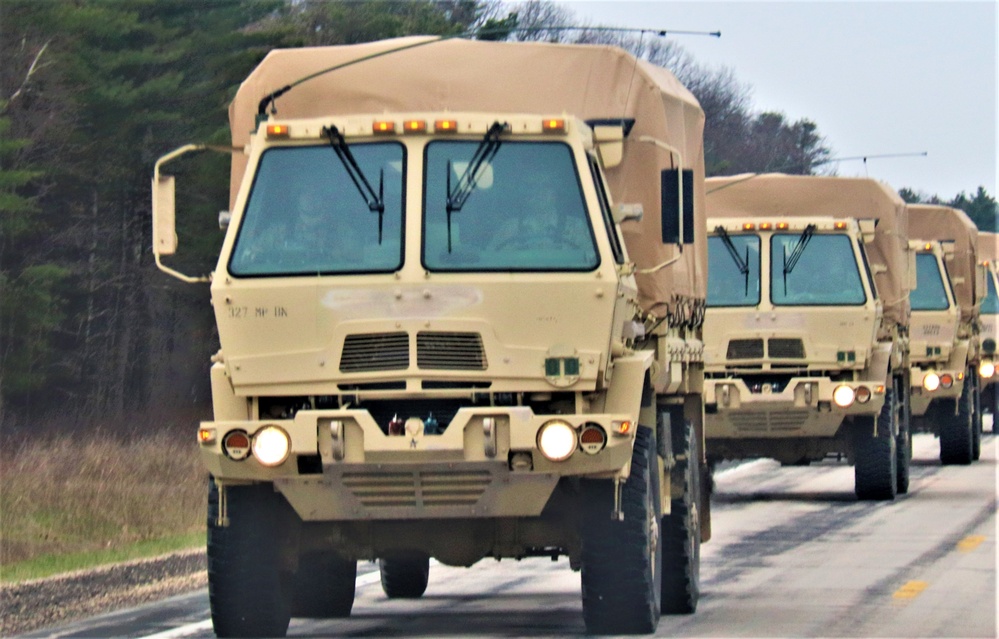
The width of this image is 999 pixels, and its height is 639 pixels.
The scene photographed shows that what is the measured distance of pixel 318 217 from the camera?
9305 mm

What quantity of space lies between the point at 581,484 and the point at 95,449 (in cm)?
1380

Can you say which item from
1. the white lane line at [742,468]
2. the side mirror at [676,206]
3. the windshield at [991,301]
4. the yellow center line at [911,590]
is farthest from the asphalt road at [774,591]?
the windshield at [991,301]

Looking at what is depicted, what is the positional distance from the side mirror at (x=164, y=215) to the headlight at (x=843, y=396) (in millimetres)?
9976

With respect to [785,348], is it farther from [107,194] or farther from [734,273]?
[107,194]

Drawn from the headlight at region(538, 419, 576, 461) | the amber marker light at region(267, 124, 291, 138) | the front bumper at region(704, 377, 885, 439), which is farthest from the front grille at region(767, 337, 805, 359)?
the headlight at region(538, 419, 576, 461)

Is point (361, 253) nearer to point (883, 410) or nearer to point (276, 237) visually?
point (276, 237)

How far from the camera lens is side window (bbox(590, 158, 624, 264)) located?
935 centimetres

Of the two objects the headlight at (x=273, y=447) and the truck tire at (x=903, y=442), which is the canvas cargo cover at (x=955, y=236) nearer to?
the truck tire at (x=903, y=442)

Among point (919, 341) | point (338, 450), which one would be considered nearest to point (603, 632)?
point (338, 450)

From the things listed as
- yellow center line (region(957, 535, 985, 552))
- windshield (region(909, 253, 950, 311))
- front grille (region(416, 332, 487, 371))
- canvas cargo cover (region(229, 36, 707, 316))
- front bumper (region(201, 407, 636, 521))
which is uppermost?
canvas cargo cover (region(229, 36, 707, 316))

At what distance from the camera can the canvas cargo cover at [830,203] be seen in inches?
744

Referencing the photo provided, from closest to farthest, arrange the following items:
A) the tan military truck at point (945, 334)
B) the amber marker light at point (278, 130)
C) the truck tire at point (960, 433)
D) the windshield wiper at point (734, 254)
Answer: the amber marker light at point (278, 130)
the windshield wiper at point (734, 254)
the tan military truck at point (945, 334)
the truck tire at point (960, 433)

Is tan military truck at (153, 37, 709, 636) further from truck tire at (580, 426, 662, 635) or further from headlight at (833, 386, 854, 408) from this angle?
headlight at (833, 386, 854, 408)

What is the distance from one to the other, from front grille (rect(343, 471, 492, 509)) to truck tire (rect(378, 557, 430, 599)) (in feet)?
9.74
